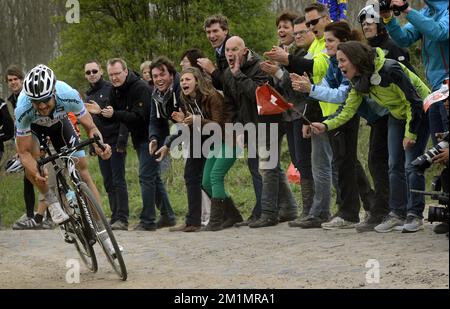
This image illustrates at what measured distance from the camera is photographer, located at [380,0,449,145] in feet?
30.5

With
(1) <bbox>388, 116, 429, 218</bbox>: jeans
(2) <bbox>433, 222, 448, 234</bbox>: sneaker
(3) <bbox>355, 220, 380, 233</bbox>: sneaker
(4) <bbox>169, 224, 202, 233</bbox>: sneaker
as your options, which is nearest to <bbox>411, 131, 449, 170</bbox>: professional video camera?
(1) <bbox>388, 116, 429, 218</bbox>: jeans

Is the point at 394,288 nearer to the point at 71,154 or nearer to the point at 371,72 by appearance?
the point at 371,72

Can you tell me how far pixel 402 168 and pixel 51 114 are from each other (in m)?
3.62

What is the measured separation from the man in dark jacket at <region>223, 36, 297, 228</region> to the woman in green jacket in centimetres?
151

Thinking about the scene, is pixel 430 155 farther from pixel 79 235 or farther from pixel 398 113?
pixel 79 235

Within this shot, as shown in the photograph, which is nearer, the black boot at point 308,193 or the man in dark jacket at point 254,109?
the man in dark jacket at point 254,109

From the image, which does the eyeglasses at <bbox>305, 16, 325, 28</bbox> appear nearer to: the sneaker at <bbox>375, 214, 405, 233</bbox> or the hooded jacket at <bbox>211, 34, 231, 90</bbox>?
the hooded jacket at <bbox>211, 34, 231, 90</bbox>

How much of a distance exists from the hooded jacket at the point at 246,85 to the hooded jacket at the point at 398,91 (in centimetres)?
154

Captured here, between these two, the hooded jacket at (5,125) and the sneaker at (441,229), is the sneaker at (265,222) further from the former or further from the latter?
the hooded jacket at (5,125)

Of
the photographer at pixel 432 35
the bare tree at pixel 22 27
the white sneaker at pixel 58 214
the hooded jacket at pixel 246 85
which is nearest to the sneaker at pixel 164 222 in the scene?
the hooded jacket at pixel 246 85

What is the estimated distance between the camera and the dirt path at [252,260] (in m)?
8.45

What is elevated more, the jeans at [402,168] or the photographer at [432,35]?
the photographer at [432,35]

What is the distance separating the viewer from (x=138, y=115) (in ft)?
41.5
